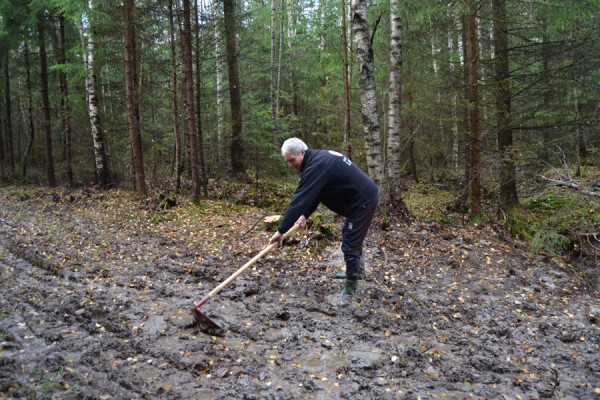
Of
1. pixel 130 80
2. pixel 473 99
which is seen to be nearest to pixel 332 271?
pixel 473 99

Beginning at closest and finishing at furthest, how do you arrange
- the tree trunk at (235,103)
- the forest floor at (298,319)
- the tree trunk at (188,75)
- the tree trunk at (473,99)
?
the forest floor at (298,319), the tree trunk at (473,99), the tree trunk at (188,75), the tree trunk at (235,103)

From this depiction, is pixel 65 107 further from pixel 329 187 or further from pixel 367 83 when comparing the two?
pixel 329 187

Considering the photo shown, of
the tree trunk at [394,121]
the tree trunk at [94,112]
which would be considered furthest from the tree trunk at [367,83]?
the tree trunk at [94,112]

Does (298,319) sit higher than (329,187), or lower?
lower

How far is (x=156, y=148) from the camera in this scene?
15.6 meters

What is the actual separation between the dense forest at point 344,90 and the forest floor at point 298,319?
2537 millimetres

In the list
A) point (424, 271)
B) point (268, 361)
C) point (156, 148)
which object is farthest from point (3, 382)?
point (156, 148)

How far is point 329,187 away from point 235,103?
1116 centimetres

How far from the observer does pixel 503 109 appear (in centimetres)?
830

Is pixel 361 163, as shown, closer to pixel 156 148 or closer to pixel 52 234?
pixel 156 148

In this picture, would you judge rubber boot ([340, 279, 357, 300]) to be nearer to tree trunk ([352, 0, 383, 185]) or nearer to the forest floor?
the forest floor

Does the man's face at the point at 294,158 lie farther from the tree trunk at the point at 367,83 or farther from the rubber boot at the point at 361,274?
the tree trunk at the point at 367,83

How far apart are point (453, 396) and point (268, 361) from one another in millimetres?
1672

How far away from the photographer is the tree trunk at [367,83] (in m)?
8.16
